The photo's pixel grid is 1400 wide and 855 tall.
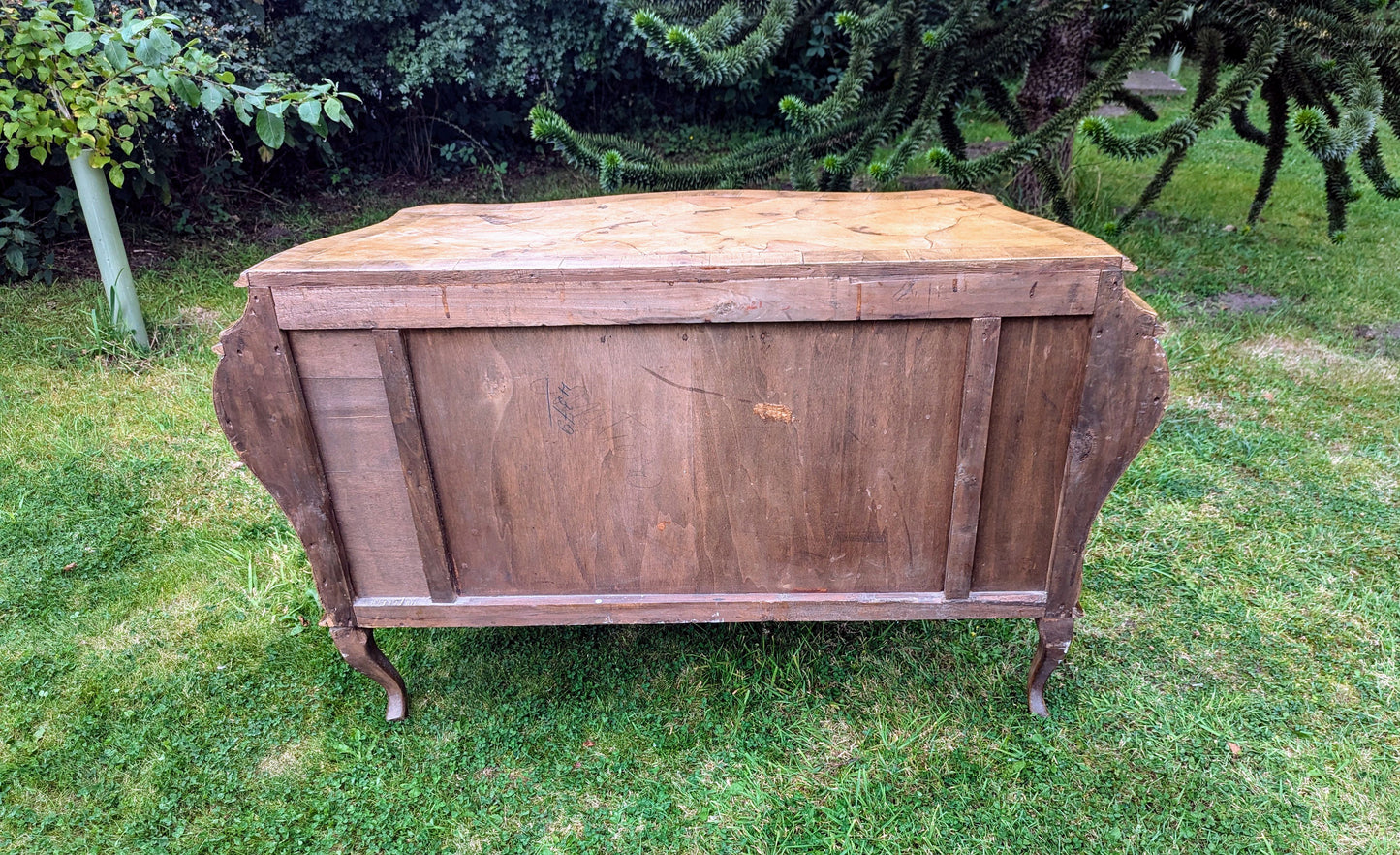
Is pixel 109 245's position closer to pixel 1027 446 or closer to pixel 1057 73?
pixel 1027 446

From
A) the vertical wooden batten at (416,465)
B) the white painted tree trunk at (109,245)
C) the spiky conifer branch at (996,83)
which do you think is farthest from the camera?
the white painted tree trunk at (109,245)

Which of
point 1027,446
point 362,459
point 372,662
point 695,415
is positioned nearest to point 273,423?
point 362,459

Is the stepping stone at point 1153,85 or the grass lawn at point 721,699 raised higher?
the stepping stone at point 1153,85

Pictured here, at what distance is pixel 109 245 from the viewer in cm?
423

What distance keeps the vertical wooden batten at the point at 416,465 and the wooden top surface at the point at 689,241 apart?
6.7 inches

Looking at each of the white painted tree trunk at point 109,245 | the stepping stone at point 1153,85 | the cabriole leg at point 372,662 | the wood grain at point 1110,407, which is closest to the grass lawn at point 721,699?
the cabriole leg at point 372,662

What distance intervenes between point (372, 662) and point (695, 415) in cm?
117

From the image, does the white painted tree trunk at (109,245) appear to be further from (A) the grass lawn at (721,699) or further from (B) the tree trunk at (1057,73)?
(B) the tree trunk at (1057,73)

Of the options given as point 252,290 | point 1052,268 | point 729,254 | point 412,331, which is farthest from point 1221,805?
point 252,290

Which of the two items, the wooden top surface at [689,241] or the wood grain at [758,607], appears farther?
the wood grain at [758,607]

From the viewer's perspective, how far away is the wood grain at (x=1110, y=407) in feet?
5.82

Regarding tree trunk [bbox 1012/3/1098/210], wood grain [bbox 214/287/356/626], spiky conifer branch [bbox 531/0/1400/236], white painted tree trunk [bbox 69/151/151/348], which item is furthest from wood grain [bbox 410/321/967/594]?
tree trunk [bbox 1012/3/1098/210]

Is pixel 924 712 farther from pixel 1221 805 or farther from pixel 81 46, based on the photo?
pixel 81 46

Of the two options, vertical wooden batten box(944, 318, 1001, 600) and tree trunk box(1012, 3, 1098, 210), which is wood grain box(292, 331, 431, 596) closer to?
vertical wooden batten box(944, 318, 1001, 600)
